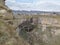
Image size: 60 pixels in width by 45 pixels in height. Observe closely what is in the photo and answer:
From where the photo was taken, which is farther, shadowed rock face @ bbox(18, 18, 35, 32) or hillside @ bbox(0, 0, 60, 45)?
shadowed rock face @ bbox(18, 18, 35, 32)

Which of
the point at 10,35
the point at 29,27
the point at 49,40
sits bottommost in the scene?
the point at 49,40

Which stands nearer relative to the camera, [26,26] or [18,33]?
[18,33]

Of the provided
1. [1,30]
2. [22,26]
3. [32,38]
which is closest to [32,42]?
[32,38]

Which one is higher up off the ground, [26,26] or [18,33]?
[18,33]

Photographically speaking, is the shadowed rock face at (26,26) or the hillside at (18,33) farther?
the shadowed rock face at (26,26)

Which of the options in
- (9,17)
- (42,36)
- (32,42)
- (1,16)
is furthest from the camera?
(42,36)

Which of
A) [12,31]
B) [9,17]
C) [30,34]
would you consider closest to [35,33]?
[30,34]

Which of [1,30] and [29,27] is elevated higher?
[1,30]

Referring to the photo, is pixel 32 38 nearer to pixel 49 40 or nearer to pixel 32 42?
pixel 32 42

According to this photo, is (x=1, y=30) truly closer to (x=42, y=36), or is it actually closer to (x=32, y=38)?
(x=32, y=38)

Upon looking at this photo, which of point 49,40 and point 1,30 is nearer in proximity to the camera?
point 1,30

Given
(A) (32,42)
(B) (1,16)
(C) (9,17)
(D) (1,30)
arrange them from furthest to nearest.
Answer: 1. (A) (32,42)
2. (C) (9,17)
3. (B) (1,16)
4. (D) (1,30)
